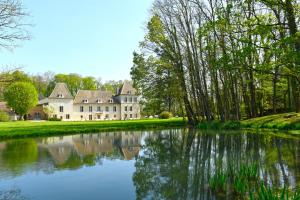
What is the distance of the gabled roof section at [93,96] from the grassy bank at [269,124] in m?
44.0

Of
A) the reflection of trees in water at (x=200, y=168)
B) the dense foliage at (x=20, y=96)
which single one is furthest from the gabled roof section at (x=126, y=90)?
the reflection of trees in water at (x=200, y=168)

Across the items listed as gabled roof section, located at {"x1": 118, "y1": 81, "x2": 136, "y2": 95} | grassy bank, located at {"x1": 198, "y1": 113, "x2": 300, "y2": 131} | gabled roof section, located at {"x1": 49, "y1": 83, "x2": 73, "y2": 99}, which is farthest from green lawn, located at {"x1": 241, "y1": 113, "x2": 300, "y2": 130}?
gabled roof section, located at {"x1": 49, "y1": 83, "x2": 73, "y2": 99}

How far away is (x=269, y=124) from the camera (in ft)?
80.1

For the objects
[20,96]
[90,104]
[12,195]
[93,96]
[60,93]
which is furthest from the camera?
[93,96]

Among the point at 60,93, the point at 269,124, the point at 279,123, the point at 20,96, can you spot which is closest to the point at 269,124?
the point at 269,124

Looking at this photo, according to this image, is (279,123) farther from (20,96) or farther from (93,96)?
(93,96)

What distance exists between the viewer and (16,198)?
24.8 feet

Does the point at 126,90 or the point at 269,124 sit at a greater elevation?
the point at 126,90

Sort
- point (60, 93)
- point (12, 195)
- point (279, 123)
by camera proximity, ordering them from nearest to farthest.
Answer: point (12, 195) → point (279, 123) → point (60, 93)

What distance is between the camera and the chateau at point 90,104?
67.2m

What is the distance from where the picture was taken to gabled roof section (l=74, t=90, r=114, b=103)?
69875 millimetres

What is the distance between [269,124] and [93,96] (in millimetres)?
51461

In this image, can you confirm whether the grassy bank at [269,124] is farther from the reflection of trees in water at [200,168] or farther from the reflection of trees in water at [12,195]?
the reflection of trees in water at [12,195]

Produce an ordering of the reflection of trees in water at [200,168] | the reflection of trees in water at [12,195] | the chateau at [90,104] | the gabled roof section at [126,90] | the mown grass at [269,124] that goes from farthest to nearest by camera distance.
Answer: the gabled roof section at [126,90] → the chateau at [90,104] → the mown grass at [269,124] → the reflection of trees in water at [200,168] → the reflection of trees in water at [12,195]
